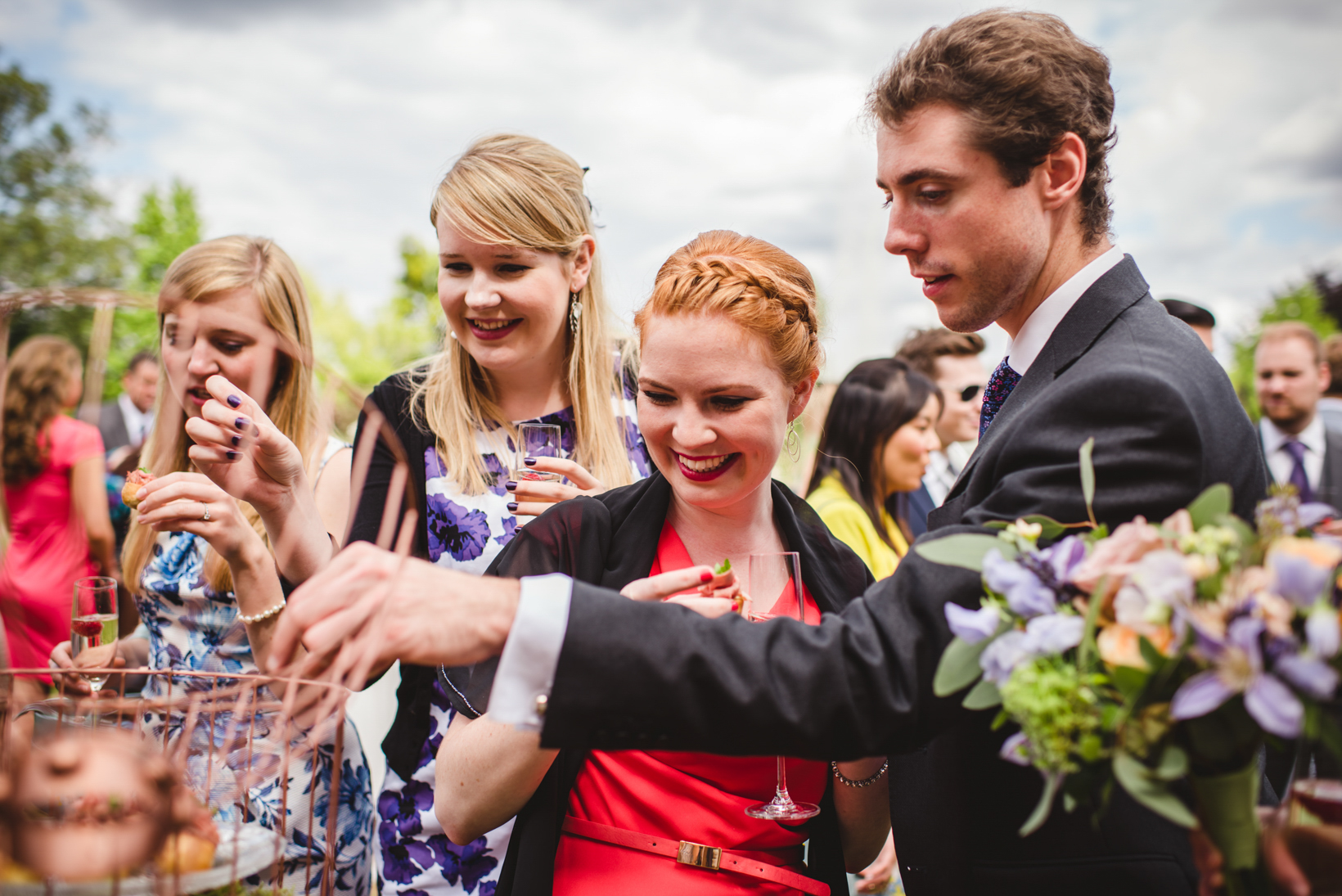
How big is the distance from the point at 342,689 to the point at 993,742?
108 centimetres

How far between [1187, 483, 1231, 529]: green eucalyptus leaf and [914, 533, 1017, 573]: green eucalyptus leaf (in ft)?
0.73

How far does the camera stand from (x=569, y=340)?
2.92m

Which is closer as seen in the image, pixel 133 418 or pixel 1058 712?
pixel 1058 712

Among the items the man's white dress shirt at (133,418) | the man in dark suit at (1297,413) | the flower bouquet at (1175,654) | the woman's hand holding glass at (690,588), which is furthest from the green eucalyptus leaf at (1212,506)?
the man's white dress shirt at (133,418)

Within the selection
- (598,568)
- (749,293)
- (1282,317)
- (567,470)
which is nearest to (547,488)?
(567,470)

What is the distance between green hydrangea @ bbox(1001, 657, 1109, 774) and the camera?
3.47 ft

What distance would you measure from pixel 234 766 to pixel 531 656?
34.8 inches

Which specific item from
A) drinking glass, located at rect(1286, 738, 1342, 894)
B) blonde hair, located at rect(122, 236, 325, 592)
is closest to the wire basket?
blonde hair, located at rect(122, 236, 325, 592)

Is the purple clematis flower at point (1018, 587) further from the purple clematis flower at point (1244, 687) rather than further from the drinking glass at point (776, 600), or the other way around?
the drinking glass at point (776, 600)

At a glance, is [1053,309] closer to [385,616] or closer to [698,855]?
[698,855]

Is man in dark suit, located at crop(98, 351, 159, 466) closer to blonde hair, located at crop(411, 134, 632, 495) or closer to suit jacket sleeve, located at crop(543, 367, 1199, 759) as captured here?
blonde hair, located at crop(411, 134, 632, 495)

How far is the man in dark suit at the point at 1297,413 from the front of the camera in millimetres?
6621

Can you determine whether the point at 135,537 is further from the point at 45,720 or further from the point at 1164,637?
the point at 1164,637

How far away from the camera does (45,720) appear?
1.49 meters
